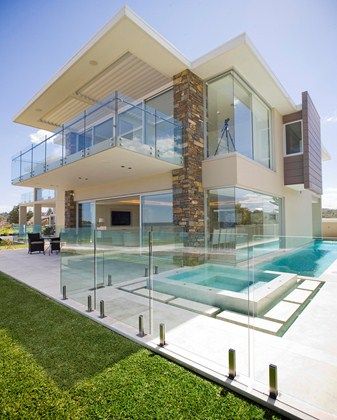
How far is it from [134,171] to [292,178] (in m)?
7.63

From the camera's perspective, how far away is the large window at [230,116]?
9102 mm

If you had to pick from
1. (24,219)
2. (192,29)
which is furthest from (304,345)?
(24,219)

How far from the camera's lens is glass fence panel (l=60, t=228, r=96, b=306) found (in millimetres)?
5398

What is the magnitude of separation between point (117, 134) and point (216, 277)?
166 inches

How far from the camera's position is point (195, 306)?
472 cm

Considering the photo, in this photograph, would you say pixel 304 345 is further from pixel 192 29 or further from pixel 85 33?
pixel 85 33

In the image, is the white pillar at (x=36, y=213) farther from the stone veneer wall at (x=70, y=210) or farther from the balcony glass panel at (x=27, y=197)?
the stone veneer wall at (x=70, y=210)

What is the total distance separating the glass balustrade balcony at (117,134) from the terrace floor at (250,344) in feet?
12.7

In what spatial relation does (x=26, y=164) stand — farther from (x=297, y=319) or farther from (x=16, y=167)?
(x=297, y=319)

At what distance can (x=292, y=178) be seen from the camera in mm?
12305

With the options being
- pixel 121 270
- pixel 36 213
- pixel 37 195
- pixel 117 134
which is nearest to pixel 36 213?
pixel 36 213

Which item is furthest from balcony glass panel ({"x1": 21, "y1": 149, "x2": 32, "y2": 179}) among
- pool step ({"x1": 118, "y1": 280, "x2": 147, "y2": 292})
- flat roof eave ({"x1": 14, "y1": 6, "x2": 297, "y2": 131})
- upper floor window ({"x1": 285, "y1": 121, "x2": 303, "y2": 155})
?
upper floor window ({"x1": 285, "y1": 121, "x2": 303, "y2": 155})

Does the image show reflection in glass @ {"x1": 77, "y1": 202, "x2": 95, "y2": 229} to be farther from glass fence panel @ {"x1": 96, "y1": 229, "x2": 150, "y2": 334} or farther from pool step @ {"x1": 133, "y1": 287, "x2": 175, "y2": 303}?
pool step @ {"x1": 133, "y1": 287, "x2": 175, "y2": 303}

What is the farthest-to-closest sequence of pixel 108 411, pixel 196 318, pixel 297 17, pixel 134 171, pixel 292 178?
pixel 292 178, pixel 134 171, pixel 297 17, pixel 196 318, pixel 108 411
